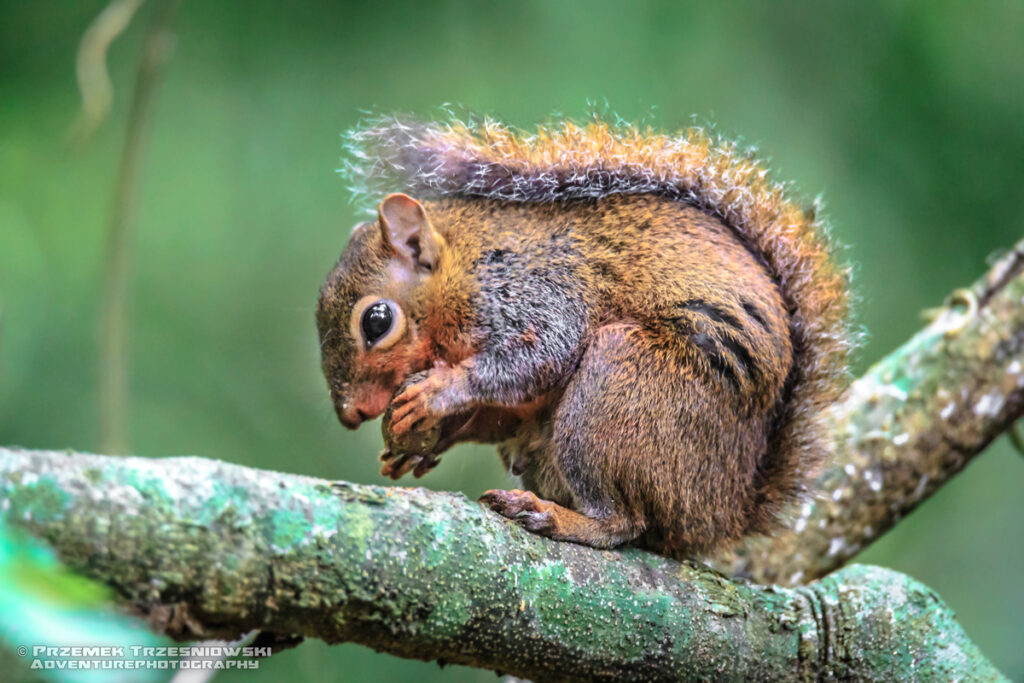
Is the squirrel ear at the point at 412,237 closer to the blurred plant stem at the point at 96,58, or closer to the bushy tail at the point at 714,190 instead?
the bushy tail at the point at 714,190

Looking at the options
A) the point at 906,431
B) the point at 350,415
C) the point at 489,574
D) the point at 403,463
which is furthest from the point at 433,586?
the point at 906,431

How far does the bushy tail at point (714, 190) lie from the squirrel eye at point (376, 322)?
399 mm

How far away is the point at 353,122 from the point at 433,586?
3142 millimetres

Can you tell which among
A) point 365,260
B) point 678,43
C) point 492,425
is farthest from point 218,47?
point 492,425

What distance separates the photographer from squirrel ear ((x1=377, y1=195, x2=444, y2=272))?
196cm

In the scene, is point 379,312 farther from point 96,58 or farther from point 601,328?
point 96,58

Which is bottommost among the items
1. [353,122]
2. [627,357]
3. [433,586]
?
[433,586]

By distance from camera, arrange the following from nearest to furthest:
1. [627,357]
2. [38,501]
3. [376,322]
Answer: [38,501] < [627,357] < [376,322]

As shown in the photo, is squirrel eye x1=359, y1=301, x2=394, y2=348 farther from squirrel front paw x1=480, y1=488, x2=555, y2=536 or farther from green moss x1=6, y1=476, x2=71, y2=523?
green moss x1=6, y1=476, x2=71, y2=523

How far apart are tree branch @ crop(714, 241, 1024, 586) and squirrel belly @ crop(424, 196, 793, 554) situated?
0.47 metres

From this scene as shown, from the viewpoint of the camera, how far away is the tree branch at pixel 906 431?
88.6 inches

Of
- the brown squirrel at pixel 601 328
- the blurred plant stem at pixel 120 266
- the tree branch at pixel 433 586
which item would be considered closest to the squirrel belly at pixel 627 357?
the brown squirrel at pixel 601 328

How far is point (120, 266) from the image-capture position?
2.11 metres

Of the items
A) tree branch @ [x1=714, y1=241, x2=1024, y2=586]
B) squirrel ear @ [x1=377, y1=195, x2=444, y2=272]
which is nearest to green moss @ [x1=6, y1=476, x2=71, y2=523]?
squirrel ear @ [x1=377, y1=195, x2=444, y2=272]
